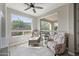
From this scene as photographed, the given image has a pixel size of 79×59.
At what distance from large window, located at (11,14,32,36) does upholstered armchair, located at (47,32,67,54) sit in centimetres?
53

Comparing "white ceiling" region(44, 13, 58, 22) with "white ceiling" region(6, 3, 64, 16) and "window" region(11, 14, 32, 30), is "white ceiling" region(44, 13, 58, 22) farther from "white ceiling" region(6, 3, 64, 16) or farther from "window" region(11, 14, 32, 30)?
"window" region(11, 14, 32, 30)

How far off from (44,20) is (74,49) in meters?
0.84

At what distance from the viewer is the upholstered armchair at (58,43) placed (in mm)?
2035

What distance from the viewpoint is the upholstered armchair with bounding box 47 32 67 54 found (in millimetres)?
2035

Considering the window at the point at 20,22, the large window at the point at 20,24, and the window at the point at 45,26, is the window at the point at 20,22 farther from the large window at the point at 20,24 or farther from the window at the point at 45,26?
the window at the point at 45,26

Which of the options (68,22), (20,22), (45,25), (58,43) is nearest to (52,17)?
(45,25)

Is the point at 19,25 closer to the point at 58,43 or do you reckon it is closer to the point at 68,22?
the point at 58,43

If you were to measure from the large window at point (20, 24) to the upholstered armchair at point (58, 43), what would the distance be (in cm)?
53

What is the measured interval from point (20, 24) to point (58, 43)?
2.82ft

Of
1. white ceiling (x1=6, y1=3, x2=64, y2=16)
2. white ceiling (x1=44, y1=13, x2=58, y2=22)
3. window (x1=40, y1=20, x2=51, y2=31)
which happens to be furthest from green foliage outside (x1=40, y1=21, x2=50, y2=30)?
white ceiling (x1=6, y1=3, x2=64, y2=16)

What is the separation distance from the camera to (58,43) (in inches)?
81.7

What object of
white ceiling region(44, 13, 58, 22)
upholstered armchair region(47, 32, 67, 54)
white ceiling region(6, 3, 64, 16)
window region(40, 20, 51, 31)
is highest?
white ceiling region(6, 3, 64, 16)

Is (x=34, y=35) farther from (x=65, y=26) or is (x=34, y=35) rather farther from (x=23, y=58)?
(x=65, y=26)

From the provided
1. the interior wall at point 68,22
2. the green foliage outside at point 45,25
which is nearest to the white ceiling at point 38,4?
the interior wall at point 68,22
